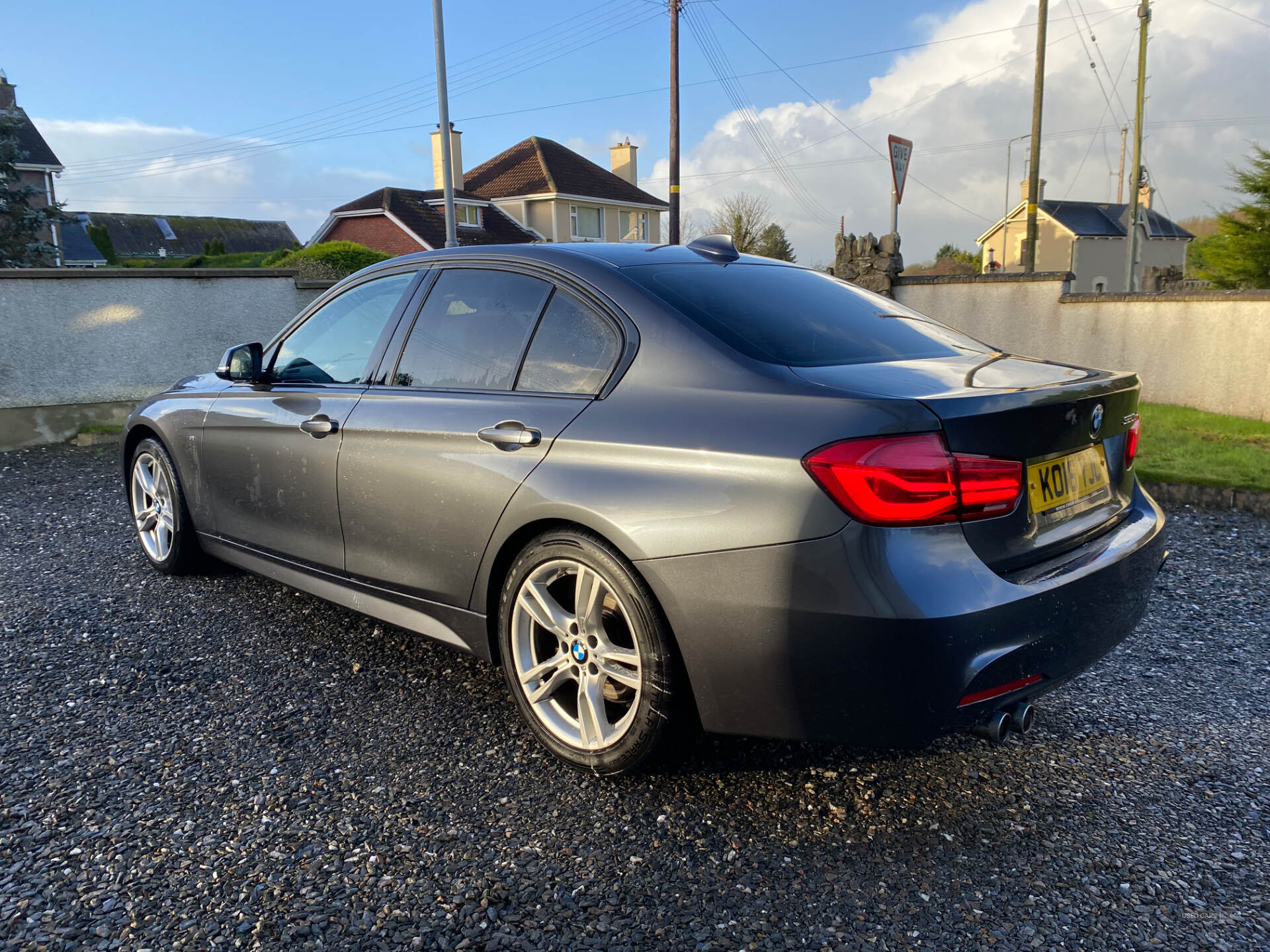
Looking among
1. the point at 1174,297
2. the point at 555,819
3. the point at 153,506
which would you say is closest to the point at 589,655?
the point at 555,819

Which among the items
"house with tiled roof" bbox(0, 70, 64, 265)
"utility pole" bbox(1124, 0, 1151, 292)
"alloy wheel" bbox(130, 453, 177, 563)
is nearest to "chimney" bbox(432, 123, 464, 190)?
"house with tiled roof" bbox(0, 70, 64, 265)

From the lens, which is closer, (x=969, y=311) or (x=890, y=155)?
(x=890, y=155)

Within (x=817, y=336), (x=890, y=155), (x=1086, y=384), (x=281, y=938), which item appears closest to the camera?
(x=281, y=938)

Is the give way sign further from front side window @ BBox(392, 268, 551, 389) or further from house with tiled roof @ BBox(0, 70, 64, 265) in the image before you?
house with tiled roof @ BBox(0, 70, 64, 265)

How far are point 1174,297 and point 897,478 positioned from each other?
10.1 metres

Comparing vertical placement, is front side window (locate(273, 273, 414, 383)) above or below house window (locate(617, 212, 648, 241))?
below

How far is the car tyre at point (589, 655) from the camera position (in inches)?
98.0

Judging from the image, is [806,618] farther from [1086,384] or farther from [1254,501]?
[1254,501]

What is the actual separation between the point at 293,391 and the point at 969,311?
10.1 metres

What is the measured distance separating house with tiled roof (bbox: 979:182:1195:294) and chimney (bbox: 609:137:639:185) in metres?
21.0

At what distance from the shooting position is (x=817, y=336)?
2.79 meters

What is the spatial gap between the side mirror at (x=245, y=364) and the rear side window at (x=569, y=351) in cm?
167

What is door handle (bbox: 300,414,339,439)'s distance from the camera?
3.47 meters

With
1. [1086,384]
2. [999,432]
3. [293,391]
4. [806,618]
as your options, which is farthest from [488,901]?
[293,391]
